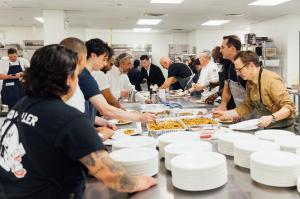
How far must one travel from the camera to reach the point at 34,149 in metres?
1.08

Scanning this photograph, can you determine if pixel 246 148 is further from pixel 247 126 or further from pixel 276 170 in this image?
pixel 247 126

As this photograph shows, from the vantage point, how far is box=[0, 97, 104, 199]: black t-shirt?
105cm

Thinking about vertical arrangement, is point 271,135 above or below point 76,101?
below

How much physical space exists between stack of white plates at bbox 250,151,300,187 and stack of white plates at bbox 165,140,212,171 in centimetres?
30

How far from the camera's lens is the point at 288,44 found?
886 centimetres

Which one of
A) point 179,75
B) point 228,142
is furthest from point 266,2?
point 228,142

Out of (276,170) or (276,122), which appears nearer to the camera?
(276,170)

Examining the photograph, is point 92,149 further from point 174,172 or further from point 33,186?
point 174,172

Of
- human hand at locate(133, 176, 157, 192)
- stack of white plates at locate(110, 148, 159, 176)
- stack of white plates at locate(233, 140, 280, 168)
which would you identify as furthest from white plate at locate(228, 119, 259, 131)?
human hand at locate(133, 176, 157, 192)

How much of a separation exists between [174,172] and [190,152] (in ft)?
0.76

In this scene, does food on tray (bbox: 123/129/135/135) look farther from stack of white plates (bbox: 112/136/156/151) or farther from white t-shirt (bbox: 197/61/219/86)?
white t-shirt (bbox: 197/61/219/86)

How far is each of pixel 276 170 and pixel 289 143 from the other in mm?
440

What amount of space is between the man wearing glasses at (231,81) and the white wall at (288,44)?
247 inches

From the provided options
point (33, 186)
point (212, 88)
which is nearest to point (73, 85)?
point (33, 186)
